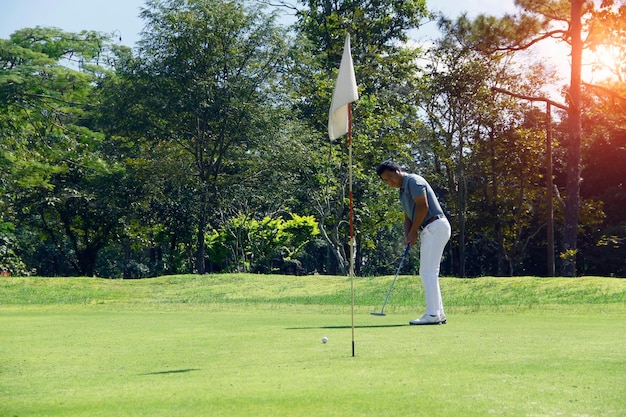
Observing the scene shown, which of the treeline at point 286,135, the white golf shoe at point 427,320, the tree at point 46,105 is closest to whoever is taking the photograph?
the white golf shoe at point 427,320

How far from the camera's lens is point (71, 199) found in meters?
45.5

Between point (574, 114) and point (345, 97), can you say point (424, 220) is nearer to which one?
point (345, 97)

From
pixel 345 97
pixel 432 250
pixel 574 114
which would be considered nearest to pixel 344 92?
pixel 345 97

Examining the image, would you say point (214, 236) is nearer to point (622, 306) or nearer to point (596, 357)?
point (622, 306)

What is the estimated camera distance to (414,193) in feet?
34.0

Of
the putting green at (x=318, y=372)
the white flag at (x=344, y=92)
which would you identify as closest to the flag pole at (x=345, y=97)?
the white flag at (x=344, y=92)

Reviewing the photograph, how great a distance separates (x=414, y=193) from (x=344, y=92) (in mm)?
2548

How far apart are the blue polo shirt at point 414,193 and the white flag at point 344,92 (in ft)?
6.62

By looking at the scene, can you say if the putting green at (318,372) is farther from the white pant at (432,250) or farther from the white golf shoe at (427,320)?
the white pant at (432,250)

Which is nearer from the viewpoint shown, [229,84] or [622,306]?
[622,306]

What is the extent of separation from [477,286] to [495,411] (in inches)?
756

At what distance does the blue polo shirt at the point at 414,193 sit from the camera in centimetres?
1037

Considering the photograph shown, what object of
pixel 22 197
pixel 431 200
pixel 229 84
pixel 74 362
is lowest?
pixel 74 362

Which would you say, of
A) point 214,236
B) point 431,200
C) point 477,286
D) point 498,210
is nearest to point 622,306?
point 477,286
